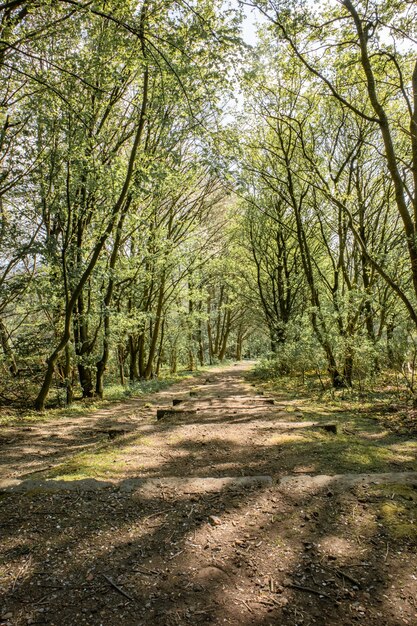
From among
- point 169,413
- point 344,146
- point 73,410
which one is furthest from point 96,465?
point 344,146

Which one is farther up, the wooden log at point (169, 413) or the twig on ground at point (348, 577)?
the wooden log at point (169, 413)

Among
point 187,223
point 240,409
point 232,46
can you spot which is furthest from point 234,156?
point 187,223

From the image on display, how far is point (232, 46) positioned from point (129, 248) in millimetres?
10719

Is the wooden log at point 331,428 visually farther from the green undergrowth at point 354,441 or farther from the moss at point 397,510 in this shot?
the moss at point 397,510

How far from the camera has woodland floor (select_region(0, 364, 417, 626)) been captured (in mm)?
1981

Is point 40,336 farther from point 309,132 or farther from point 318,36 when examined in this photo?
point 309,132

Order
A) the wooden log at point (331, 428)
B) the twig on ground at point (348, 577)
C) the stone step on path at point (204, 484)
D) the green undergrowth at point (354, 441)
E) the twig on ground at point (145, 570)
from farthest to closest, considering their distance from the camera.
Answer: the wooden log at point (331, 428), the green undergrowth at point (354, 441), the stone step on path at point (204, 484), the twig on ground at point (145, 570), the twig on ground at point (348, 577)

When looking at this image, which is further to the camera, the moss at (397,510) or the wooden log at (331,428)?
the wooden log at (331,428)

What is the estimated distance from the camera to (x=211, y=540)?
8.57 feet

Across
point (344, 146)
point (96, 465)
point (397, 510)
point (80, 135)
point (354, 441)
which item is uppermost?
point (344, 146)

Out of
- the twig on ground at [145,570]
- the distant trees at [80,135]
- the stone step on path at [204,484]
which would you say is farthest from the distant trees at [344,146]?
the twig on ground at [145,570]

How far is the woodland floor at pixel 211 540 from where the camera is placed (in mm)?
1981

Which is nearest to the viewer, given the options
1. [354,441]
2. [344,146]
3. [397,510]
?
[397,510]

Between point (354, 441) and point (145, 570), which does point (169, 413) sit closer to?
point (354, 441)
